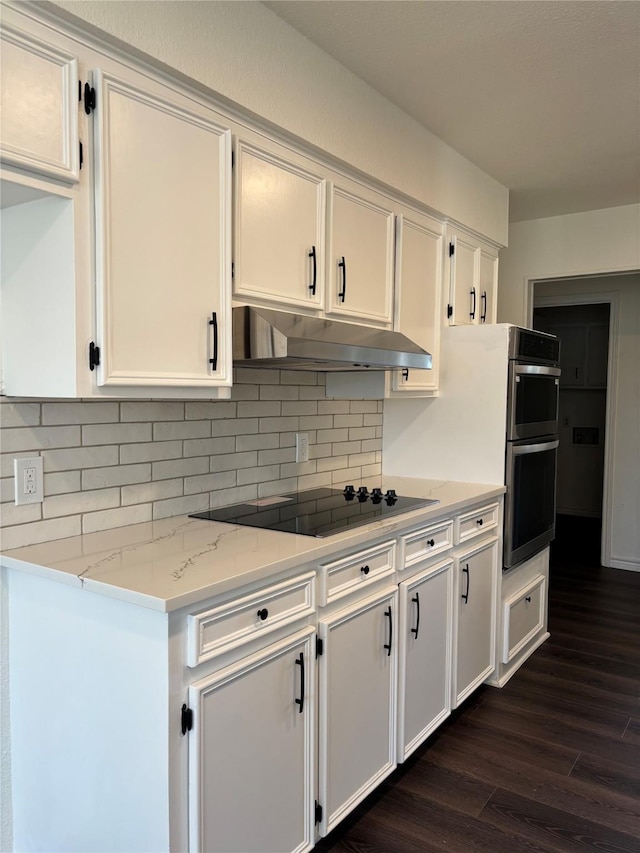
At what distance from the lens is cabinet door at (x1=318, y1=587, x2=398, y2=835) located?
1.91 m

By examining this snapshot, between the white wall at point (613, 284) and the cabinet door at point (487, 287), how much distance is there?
0.80 meters

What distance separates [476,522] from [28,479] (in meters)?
1.87

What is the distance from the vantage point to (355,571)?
2053 millimetres

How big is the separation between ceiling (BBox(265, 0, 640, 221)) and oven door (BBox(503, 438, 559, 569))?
4.80ft

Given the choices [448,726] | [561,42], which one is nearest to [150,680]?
[448,726]

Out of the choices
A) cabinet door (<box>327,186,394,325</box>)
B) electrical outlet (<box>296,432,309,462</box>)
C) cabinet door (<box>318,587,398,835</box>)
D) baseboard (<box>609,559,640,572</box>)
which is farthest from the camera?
baseboard (<box>609,559,640,572</box>)

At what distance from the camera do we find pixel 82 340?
160 cm

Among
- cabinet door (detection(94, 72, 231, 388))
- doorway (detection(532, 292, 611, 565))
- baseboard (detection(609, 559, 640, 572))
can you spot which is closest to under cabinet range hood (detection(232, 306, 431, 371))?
cabinet door (detection(94, 72, 231, 388))

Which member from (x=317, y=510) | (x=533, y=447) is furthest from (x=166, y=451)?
(x=533, y=447)

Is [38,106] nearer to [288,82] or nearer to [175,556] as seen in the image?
[288,82]

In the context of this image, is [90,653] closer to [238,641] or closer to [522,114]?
[238,641]

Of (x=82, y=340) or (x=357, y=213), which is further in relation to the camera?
(x=357, y=213)

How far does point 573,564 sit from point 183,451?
13.3 ft

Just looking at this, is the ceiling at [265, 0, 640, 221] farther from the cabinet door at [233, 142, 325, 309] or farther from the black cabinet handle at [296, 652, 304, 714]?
the black cabinet handle at [296, 652, 304, 714]
